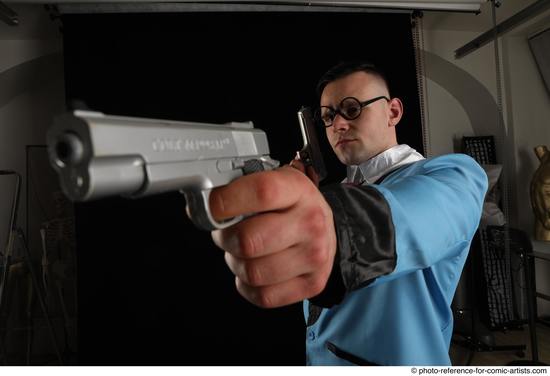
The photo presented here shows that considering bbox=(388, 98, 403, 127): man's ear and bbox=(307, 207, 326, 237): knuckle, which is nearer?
bbox=(307, 207, 326, 237): knuckle

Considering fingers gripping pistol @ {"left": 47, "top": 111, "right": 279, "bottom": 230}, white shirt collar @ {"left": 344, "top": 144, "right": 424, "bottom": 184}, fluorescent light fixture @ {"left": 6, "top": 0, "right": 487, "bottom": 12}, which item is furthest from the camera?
fluorescent light fixture @ {"left": 6, "top": 0, "right": 487, "bottom": 12}

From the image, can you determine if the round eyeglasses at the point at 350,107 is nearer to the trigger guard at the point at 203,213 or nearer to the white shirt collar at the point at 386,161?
the white shirt collar at the point at 386,161

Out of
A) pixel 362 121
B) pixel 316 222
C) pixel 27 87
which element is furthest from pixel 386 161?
pixel 27 87

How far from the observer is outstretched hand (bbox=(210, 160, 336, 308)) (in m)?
0.39

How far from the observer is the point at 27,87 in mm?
2582

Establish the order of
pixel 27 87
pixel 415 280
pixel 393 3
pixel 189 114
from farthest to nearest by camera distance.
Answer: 1. pixel 27 87
2. pixel 189 114
3. pixel 393 3
4. pixel 415 280

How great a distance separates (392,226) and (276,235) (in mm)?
197

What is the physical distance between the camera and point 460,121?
253 cm

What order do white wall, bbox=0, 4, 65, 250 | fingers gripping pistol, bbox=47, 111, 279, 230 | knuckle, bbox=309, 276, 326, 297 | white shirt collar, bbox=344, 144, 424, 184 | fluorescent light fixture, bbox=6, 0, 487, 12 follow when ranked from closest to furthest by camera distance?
1. fingers gripping pistol, bbox=47, 111, 279, 230
2. knuckle, bbox=309, 276, 326, 297
3. white shirt collar, bbox=344, 144, 424, 184
4. fluorescent light fixture, bbox=6, 0, 487, 12
5. white wall, bbox=0, 4, 65, 250

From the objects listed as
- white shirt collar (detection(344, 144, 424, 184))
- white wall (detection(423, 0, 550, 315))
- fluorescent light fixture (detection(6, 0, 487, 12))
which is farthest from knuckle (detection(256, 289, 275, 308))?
white wall (detection(423, 0, 550, 315))

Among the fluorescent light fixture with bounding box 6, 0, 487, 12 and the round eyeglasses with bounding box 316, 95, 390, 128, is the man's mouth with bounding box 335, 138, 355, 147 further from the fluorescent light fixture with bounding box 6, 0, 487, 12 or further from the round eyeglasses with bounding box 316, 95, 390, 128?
the fluorescent light fixture with bounding box 6, 0, 487, 12

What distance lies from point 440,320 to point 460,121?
6.80ft

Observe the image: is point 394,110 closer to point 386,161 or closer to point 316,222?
point 386,161

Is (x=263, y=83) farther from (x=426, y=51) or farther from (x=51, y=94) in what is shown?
(x=51, y=94)
